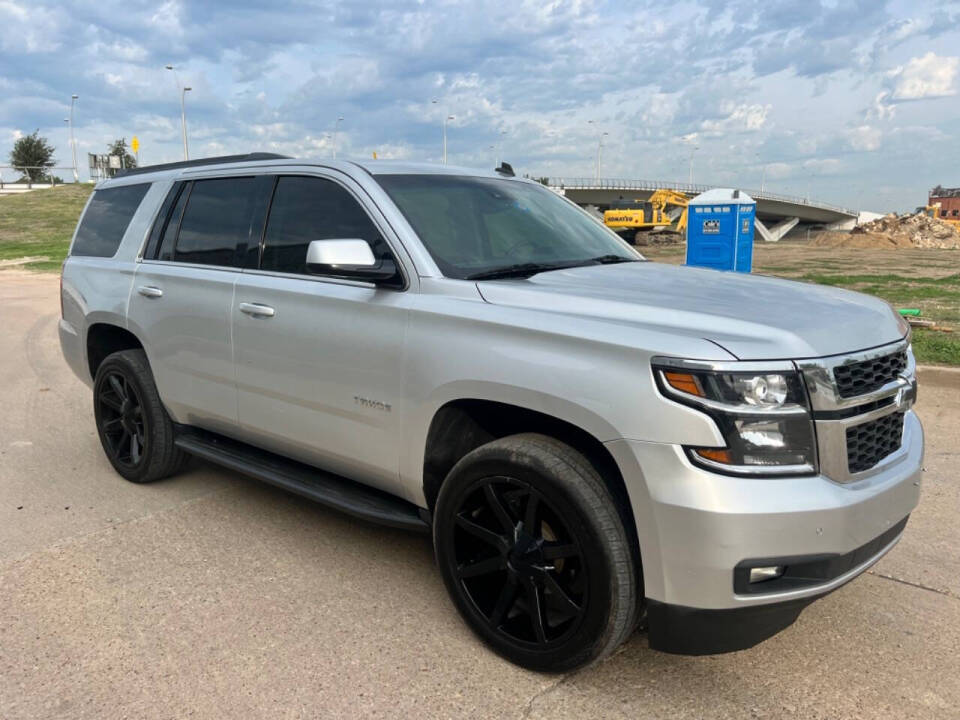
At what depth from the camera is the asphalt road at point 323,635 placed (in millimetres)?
2703

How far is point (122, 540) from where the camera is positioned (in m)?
4.05

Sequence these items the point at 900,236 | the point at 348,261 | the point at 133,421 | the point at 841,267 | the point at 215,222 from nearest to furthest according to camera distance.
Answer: the point at 348,261 → the point at 215,222 → the point at 133,421 → the point at 841,267 → the point at 900,236

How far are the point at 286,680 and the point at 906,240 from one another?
194 ft

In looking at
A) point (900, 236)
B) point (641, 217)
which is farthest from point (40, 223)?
point (900, 236)

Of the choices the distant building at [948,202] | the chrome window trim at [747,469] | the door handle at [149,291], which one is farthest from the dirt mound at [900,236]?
the distant building at [948,202]

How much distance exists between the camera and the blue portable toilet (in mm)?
11914

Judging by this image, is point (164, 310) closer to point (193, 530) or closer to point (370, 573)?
point (193, 530)

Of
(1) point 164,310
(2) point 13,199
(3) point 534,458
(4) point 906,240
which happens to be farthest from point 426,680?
(4) point 906,240

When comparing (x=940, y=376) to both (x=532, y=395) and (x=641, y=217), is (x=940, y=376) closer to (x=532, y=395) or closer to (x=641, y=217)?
(x=532, y=395)

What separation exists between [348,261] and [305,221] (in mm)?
782

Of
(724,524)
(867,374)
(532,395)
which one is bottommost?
(724,524)

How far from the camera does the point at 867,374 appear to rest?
8.52ft

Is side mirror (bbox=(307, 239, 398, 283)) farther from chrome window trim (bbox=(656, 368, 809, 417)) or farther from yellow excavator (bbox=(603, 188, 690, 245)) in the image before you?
yellow excavator (bbox=(603, 188, 690, 245))

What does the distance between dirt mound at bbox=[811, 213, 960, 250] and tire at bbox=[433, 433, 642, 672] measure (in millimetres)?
52379
